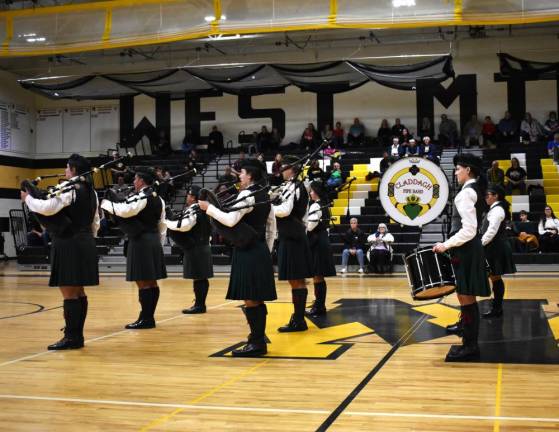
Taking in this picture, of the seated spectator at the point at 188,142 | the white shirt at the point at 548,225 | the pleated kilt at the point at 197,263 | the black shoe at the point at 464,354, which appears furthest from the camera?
the seated spectator at the point at 188,142

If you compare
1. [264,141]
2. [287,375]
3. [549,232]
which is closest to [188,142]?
[264,141]

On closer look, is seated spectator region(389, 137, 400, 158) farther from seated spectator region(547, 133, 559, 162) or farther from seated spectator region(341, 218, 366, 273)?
seated spectator region(547, 133, 559, 162)

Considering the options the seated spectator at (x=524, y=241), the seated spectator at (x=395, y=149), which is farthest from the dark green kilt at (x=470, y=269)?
the seated spectator at (x=395, y=149)

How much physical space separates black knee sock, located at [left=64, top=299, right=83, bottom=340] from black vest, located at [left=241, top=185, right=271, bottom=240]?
6.03ft

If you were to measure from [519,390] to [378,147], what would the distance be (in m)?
16.8

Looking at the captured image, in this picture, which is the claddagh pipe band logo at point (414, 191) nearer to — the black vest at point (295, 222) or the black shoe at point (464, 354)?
the black vest at point (295, 222)

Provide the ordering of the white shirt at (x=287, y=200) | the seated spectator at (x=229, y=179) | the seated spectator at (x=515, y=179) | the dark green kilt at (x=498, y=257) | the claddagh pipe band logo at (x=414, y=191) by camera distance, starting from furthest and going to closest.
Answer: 1. the seated spectator at (x=515, y=179)
2. the claddagh pipe band logo at (x=414, y=191)
3. the dark green kilt at (x=498, y=257)
4. the seated spectator at (x=229, y=179)
5. the white shirt at (x=287, y=200)

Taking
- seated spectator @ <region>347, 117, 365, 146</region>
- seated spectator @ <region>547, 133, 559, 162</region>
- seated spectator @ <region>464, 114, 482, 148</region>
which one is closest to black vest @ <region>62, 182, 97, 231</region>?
seated spectator @ <region>547, 133, 559, 162</region>

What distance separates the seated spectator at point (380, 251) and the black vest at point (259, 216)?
9.28m

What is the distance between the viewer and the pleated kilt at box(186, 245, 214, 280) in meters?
8.88

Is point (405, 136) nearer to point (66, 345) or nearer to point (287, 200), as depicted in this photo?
point (287, 200)

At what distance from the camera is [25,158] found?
82.4ft

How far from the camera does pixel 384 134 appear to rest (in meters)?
21.7

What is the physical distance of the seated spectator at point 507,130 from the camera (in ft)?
67.4
